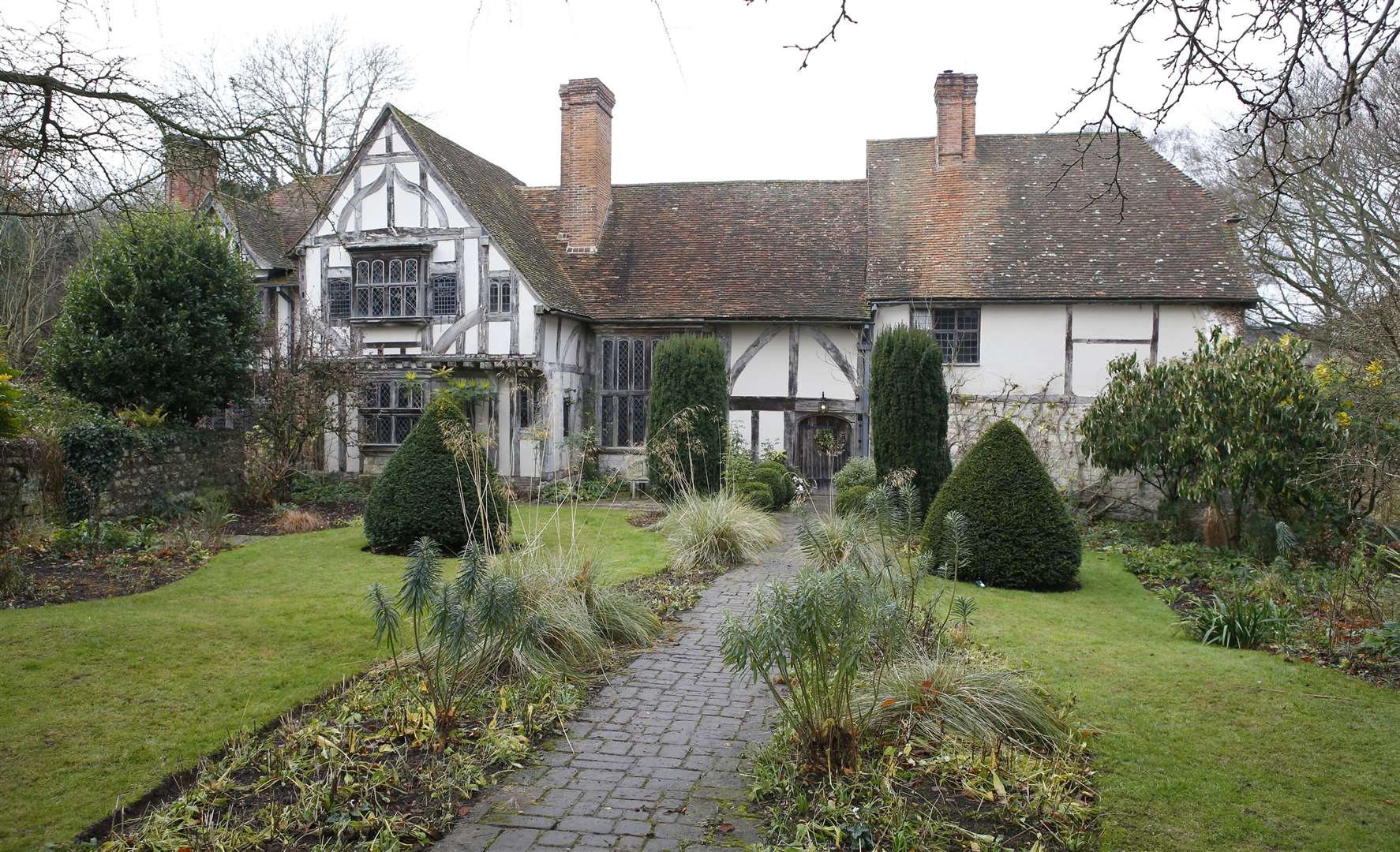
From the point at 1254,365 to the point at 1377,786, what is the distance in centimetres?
834

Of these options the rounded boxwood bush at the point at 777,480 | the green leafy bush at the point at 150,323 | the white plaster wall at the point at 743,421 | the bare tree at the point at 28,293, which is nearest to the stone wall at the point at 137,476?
the green leafy bush at the point at 150,323

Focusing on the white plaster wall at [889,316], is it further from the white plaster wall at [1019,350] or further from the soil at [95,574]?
the soil at [95,574]

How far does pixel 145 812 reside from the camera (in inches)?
172

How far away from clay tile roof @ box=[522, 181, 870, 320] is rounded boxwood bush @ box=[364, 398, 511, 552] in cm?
859

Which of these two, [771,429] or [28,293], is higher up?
[28,293]

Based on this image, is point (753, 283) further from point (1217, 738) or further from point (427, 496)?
point (1217, 738)

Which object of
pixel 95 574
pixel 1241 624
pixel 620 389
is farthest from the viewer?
pixel 620 389

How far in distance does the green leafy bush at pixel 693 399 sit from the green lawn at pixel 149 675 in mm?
6010

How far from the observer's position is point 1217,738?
17.5ft

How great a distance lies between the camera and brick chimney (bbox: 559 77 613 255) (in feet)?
65.2

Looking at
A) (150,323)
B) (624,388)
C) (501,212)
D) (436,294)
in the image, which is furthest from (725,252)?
(150,323)

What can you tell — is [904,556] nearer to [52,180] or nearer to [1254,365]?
[1254,365]

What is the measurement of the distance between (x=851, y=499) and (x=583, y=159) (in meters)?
10.6

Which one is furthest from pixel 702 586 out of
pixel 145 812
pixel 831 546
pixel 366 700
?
pixel 145 812
